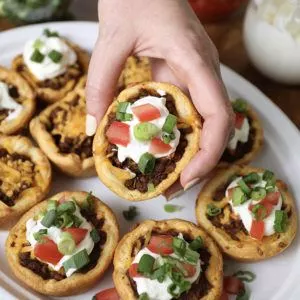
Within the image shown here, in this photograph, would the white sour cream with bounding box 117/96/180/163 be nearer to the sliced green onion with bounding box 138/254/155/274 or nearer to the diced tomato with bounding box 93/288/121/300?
the sliced green onion with bounding box 138/254/155/274

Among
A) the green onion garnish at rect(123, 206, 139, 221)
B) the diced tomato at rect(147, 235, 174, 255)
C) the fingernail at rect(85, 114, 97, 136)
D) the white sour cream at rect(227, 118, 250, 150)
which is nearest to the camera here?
the diced tomato at rect(147, 235, 174, 255)

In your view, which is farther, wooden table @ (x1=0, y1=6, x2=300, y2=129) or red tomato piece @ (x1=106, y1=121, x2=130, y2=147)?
wooden table @ (x1=0, y1=6, x2=300, y2=129)

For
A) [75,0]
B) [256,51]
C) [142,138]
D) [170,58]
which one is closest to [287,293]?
[142,138]

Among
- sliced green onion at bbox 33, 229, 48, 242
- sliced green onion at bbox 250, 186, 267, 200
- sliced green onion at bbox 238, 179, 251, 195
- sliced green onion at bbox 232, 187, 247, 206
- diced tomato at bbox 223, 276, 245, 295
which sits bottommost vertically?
diced tomato at bbox 223, 276, 245, 295

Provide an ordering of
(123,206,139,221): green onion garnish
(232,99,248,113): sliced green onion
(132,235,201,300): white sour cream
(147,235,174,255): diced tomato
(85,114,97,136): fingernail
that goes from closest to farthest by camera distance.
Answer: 1. (132,235,201,300): white sour cream
2. (147,235,174,255): diced tomato
3. (85,114,97,136): fingernail
4. (123,206,139,221): green onion garnish
5. (232,99,248,113): sliced green onion

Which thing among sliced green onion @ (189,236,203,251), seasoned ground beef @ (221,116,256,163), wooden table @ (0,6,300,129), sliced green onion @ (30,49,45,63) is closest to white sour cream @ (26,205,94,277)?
sliced green onion @ (189,236,203,251)

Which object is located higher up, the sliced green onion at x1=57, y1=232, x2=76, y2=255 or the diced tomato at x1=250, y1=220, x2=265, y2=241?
the diced tomato at x1=250, y1=220, x2=265, y2=241

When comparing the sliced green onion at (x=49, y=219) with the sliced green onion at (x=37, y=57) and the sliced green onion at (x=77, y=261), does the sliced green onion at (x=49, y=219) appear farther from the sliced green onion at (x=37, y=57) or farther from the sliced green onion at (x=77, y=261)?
the sliced green onion at (x=37, y=57)
